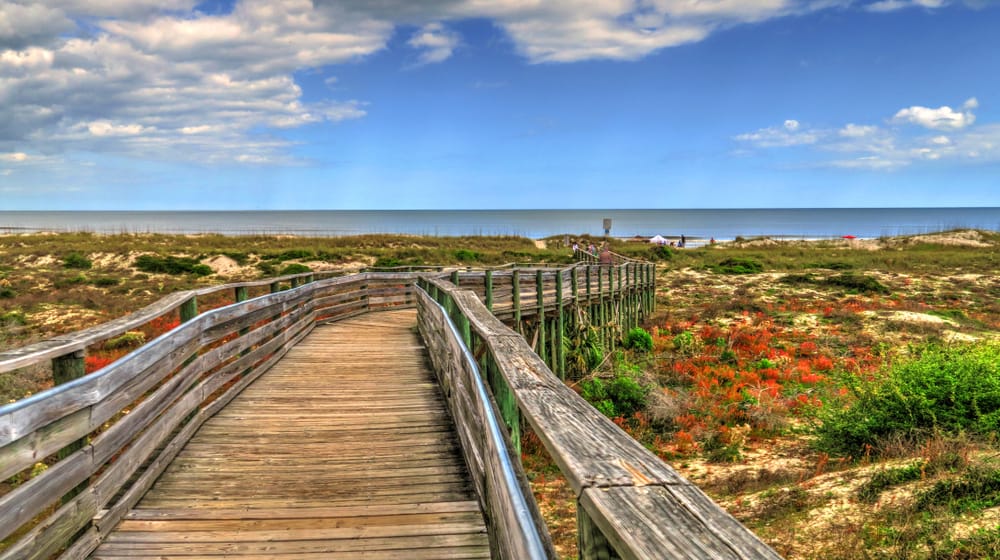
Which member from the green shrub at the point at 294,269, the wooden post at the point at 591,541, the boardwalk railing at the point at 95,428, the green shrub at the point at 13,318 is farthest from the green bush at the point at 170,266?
the wooden post at the point at 591,541

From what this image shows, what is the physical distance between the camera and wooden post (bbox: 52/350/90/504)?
3789 mm

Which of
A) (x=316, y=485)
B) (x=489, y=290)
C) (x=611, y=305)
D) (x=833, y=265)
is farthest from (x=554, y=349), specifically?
(x=833, y=265)

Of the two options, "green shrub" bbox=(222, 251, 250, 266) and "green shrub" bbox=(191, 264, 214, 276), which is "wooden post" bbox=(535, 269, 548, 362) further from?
"green shrub" bbox=(222, 251, 250, 266)

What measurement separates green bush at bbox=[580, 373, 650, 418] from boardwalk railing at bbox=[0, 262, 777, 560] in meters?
4.57

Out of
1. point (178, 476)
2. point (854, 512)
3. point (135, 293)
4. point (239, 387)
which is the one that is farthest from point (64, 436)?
point (135, 293)

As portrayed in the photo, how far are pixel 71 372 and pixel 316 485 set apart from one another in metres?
1.83

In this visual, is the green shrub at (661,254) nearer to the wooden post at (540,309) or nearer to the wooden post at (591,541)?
the wooden post at (540,309)

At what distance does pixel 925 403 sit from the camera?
7551mm

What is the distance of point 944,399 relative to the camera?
7.66 metres

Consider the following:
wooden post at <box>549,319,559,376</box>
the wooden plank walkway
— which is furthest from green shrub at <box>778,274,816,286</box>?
the wooden plank walkway

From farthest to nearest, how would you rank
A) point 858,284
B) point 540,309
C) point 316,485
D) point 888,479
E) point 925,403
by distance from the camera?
point 858,284 < point 540,309 < point 925,403 < point 888,479 < point 316,485

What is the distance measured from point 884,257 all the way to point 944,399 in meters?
39.3

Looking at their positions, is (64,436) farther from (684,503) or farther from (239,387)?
(239,387)

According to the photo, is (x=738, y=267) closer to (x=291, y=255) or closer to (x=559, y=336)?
(x=559, y=336)
